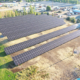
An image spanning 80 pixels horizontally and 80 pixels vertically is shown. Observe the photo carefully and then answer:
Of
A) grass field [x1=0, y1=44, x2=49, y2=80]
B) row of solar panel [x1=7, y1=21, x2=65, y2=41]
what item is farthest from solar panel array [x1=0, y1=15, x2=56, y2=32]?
grass field [x1=0, y1=44, x2=49, y2=80]

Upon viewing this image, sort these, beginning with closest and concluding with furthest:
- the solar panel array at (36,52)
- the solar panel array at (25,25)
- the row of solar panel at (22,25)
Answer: the solar panel array at (36,52)
the solar panel array at (25,25)
the row of solar panel at (22,25)

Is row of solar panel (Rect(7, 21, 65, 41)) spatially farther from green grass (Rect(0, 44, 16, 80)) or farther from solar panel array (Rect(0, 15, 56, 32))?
green grass (Rect(0, 44, 16, 80))

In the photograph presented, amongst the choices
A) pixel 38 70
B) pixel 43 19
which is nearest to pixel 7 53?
pixel 38 70

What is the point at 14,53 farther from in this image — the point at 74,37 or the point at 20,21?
the point at 74,37

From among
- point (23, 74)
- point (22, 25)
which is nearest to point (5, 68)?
point (23, 74)

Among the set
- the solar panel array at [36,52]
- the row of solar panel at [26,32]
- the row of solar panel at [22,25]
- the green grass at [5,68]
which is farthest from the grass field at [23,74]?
the row of solar panel at [22,25]

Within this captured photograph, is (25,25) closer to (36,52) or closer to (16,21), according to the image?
(16,21)

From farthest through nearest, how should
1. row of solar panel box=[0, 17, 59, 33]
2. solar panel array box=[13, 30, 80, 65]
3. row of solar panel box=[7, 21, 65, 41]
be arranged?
row of solar panel box=[0, 17, 59, 33] < row of solar panel box=[7, 21, 65, 41] < solar panel array box=[13, 30, 80, 65]

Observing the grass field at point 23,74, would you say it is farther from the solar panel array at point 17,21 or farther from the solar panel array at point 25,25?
the solar panel array at point 17,21
